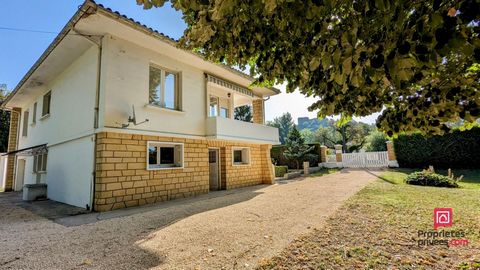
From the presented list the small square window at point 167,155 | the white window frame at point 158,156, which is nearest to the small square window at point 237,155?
the white window frame at point 158,156

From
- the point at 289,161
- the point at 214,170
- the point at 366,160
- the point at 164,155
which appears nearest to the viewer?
the point at 164,155

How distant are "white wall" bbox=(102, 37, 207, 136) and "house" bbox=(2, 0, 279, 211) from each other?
4 cm

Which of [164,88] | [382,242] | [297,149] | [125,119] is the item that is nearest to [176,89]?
[164,88]

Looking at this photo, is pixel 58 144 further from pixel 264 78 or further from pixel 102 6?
pixel 264 78

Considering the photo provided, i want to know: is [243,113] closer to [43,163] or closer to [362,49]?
[43,163]

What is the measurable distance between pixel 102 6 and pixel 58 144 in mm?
7137

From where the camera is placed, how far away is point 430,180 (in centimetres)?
1170

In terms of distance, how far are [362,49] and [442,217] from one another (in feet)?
21.6

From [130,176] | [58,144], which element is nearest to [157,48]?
[130,176]

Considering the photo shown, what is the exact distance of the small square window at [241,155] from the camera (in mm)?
14812

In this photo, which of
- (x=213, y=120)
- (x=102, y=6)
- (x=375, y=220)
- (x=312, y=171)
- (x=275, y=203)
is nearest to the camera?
(x=375, y=220)

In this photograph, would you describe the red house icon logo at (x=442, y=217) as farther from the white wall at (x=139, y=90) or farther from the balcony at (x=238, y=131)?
the white wall at (x=139, y=90)

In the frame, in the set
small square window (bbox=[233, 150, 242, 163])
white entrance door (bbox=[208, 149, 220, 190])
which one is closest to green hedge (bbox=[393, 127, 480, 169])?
small square window (bbox=[233, 150, 242, 163])

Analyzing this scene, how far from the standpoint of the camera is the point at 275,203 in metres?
8.01
